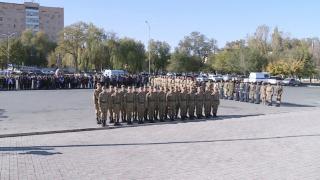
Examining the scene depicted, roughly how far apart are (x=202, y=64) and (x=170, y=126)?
79.1 m

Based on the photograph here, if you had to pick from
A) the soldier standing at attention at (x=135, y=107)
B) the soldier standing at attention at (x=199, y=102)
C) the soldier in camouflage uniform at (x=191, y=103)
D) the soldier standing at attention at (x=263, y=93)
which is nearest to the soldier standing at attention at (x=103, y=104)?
the soldier standing at attention at (x=135, y=107)

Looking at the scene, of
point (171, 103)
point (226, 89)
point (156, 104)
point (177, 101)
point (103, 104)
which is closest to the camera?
point (103, 104)

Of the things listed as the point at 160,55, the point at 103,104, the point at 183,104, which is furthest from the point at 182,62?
the point at 103,104

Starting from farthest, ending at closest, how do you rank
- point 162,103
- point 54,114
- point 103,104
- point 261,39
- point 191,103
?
1. point 261,39
2. point 54,114
3. point 191,103
4. point 162,103
5. point 103,104

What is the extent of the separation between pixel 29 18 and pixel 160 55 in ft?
205

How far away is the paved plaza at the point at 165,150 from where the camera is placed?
940 centimetres

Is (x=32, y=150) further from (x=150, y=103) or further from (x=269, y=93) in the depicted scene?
(x=269, y=93)

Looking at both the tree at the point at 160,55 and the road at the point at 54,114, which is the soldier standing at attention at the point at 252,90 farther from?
the tree at the point at 160,55

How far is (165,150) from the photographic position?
12.1 meters

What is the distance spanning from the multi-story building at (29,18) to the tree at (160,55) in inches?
2031

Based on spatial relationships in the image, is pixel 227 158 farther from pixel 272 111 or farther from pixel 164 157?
pixel 272 111

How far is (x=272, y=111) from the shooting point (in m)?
24.4

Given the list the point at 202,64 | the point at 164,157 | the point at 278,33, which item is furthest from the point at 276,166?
the point at 278,33

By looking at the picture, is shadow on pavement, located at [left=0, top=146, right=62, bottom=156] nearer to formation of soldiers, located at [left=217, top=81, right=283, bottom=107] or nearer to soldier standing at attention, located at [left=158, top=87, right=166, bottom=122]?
soldier standing at attention, located at [left=158, top=87, right=166, bottom=122]
